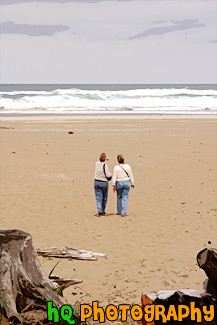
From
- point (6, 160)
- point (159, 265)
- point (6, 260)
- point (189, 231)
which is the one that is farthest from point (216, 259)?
point (6, 160)

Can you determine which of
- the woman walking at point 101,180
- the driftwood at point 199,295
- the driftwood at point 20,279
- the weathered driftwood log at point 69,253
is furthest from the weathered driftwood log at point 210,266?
the woman walking at point 101,180

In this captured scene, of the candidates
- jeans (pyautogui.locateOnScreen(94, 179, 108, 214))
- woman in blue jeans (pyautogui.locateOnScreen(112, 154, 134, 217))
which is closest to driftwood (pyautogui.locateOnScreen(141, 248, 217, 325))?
woman in blue jeans (pyautogui.locateOnScreen(112, 154, 134, 217))

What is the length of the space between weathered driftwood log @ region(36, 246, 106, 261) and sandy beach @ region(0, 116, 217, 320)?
194mm

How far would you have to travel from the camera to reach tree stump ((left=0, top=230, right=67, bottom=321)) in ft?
19.0

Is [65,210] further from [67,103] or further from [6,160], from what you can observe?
[67,103]

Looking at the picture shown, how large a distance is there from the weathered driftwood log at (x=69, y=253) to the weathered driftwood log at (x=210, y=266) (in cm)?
375

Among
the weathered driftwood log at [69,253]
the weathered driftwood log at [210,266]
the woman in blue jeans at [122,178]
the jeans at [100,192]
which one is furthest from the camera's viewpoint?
the jeans at [100,192]

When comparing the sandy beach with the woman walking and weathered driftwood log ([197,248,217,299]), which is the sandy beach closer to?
the woman walking

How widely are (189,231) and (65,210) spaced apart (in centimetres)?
347

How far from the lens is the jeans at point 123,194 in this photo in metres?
12.6

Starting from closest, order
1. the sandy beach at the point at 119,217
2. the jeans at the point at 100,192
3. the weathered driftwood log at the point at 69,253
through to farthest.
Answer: the sandy beach at the point at 119,217 < the weathered driftwood log at the point at 69,253 < the jeans at the point at 100,192

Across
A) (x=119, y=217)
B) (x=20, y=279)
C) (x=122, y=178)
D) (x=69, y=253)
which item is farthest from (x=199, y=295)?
(x=119, y=217)

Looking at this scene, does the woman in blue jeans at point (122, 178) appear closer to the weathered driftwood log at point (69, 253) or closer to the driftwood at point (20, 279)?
the weathered driftwood log at point (69, 253)

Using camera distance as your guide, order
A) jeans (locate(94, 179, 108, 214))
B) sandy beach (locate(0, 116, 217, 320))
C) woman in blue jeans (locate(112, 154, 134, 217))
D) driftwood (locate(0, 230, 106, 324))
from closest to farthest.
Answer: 1. driftwood (locate(0, 230, 106, 324))
2. sandy beach (locate(0, 116, 217, 320))
3. woman in blue jeans (locate(112, 154, 134, 217))
4. jeans (locate(94, 179, 108, 214))
